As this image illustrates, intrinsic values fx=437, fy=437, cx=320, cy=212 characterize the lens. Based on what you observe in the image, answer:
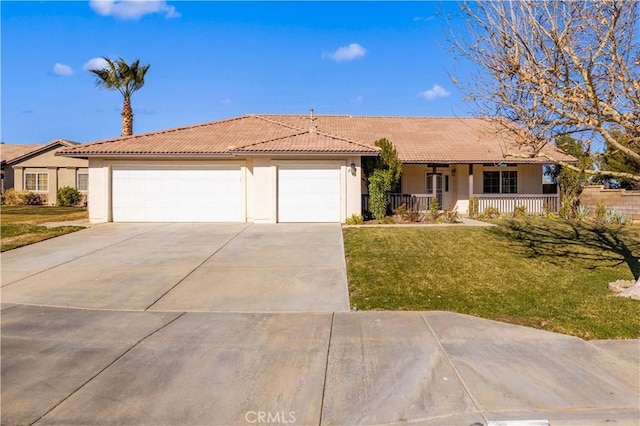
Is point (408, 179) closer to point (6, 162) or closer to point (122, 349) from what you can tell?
point (122, 349)

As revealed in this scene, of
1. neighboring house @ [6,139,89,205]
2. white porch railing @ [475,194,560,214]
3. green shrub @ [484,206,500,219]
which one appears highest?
neighboring house @ [6,139,89,205]

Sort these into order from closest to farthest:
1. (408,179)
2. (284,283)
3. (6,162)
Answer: (284,283), (408,179), (6,162)

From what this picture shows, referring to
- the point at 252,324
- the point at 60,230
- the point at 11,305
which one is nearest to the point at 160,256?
the point at 11,305

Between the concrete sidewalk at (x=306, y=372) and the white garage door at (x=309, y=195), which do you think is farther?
the white garage door at (x=309, y=195)

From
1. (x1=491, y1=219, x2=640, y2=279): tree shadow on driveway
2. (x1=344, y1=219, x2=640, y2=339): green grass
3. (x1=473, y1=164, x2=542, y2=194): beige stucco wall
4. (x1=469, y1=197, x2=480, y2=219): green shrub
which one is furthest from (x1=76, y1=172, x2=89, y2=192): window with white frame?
(x1=491, y1=219, x2=640, y2=279): tree shadow on driveway

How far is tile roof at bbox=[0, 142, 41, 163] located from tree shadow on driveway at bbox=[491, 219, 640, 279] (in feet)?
105

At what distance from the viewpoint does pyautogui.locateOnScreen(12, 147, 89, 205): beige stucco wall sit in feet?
97.5

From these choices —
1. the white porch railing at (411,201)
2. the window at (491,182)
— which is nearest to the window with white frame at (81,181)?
the white porch railing at (411,201)

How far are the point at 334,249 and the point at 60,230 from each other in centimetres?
974

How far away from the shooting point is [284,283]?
27.0 feet

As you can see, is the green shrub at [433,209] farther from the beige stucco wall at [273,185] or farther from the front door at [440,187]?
the front door at [440,187]

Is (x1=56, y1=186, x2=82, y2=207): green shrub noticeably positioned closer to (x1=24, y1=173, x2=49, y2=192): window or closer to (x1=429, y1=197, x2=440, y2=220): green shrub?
(x1=24, y1=173, x2=49, y2=192): window

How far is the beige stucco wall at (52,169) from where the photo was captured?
2970 cm

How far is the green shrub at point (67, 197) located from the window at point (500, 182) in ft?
82.8
